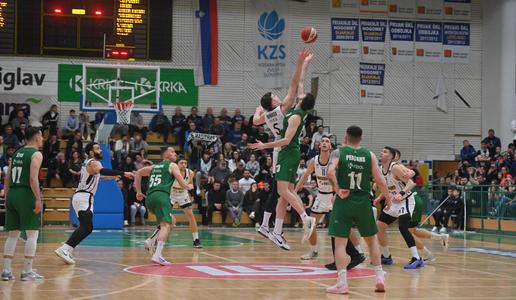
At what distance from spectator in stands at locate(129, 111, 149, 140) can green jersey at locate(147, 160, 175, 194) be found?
1447cm

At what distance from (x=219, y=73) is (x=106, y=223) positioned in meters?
10.5

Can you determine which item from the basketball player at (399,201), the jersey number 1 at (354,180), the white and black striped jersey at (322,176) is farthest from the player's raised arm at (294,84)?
the jersey number 1 at (354,180)

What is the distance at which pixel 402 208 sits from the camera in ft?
45.6

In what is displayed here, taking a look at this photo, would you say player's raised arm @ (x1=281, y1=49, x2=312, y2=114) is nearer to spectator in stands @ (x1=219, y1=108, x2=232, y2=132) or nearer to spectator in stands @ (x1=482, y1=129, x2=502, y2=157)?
spectator in stands @ (x1=219, y1=108, x2=232, y2=132)

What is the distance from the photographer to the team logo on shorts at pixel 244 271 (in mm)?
11961

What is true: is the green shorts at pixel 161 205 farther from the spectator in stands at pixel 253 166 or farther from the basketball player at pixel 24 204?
the spectator in stands at pixel 253 166

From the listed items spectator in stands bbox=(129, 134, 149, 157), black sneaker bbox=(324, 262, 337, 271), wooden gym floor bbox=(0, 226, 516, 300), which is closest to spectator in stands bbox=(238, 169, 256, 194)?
spectator in stands bbox=(129, 134, 149, 157)

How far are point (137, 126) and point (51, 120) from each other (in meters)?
3.06

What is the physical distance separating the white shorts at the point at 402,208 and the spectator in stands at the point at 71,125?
675 inches

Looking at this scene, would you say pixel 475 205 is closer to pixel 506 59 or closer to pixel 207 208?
pixel 207 208

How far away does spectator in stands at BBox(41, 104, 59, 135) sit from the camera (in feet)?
93.0

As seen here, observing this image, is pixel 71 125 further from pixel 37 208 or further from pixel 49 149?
A: pixel 37 208

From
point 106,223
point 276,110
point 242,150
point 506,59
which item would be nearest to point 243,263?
point 276,110

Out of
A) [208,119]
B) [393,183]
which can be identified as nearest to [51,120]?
[208,119]
